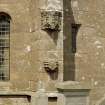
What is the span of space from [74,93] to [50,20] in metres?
3.62

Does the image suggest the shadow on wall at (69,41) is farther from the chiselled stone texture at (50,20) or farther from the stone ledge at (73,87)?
the stone ledge at (73,87)

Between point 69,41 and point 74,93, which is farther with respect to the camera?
point 69,41

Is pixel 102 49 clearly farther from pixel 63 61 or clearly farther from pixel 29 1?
pixel 29 1

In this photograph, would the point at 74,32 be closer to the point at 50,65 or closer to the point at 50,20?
the point at 50,20

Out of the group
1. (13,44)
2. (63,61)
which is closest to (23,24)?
(13,44)

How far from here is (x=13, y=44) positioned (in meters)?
16.0

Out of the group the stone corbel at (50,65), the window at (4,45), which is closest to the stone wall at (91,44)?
the stone corbel at (50,65)

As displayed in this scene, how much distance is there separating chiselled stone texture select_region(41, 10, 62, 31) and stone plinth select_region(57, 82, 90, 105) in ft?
11.0

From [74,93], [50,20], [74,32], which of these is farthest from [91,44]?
[74,93]

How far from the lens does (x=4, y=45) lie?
16125 mm

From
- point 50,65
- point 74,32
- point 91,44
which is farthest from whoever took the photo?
point 91,44

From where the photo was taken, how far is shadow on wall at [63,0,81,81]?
1598cm

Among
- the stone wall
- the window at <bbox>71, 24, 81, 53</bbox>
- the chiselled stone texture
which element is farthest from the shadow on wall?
the chiselled stone texture

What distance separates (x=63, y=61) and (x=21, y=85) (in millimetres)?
1697
